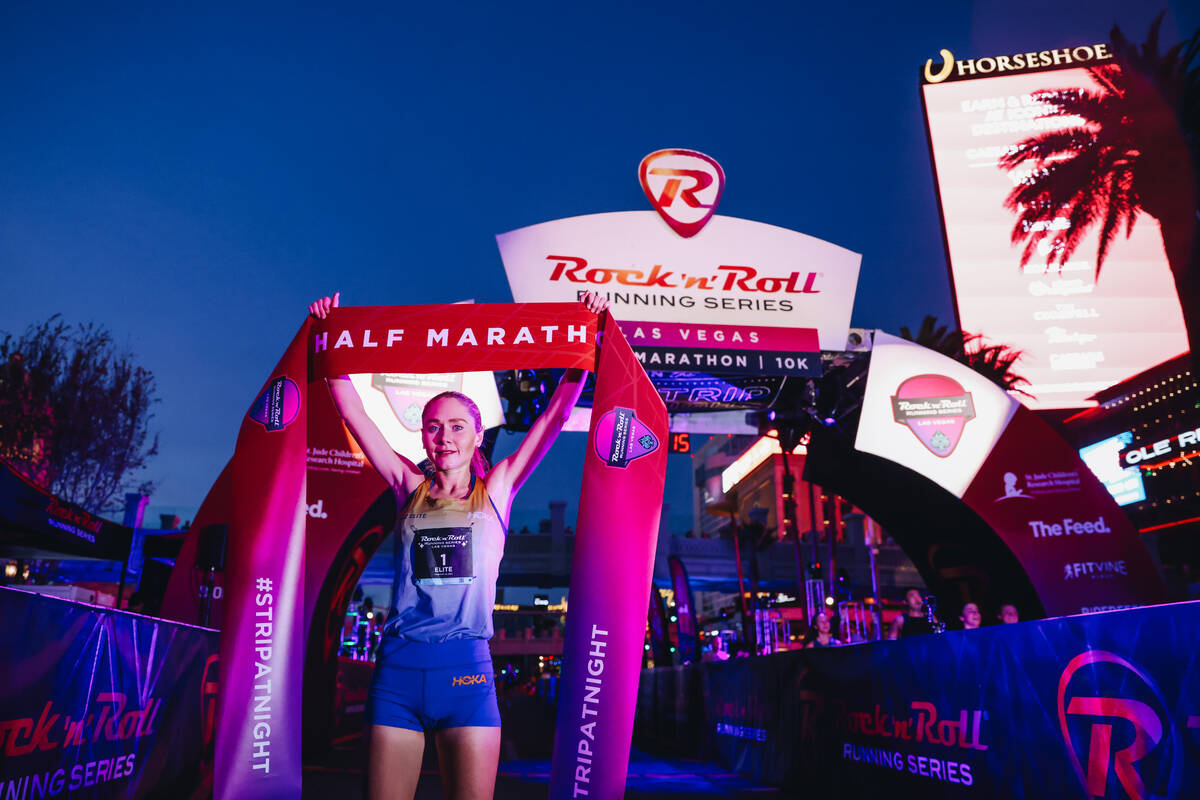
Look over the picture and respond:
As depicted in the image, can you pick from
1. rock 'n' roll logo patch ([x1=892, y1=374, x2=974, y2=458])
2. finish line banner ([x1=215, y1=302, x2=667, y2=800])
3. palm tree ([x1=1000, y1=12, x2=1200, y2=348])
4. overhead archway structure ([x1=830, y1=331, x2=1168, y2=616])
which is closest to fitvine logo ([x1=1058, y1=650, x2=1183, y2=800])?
finish line banner ([x1=215, y1=302, x2=667, y2=800])

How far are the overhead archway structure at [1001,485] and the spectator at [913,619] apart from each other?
238cm

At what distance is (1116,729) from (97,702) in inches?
245

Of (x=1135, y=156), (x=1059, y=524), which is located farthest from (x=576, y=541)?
(x=1135, y=156)

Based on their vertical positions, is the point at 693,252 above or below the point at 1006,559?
above

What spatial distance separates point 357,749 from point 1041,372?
34.2 metres

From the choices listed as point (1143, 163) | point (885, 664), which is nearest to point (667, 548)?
point (1143, 163)

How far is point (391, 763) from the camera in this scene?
9.61 ft

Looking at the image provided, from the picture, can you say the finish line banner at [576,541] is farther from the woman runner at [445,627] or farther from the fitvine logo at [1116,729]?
the fitvine logo at [1116,729]

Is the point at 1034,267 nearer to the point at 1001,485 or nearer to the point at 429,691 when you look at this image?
the point at 1001,485

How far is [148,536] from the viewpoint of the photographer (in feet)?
45.6

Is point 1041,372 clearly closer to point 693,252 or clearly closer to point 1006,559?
point 1006,559

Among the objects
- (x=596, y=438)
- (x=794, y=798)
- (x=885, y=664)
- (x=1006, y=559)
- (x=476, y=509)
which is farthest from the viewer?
(x=1006, y=559)

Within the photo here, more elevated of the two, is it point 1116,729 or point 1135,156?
point 1135,156

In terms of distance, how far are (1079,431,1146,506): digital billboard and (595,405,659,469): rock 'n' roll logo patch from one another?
102 ft
